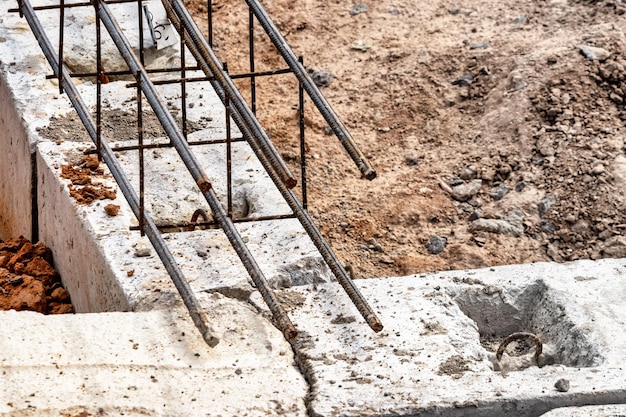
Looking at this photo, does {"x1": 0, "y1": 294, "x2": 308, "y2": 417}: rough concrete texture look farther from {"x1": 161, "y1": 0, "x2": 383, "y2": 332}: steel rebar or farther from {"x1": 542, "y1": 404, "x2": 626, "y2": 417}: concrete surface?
{"x1": 542, "y1": 404, "x2": 626, "y2": 417}: concrete surface

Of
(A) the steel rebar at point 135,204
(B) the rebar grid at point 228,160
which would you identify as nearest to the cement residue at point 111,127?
(A) the steel rebar at point 135,204

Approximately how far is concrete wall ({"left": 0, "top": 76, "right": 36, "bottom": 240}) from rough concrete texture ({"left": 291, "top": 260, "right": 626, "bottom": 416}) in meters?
1.89

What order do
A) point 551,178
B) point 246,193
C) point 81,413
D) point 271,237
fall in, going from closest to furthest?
point 81,413 < point 271,237 < point 246,193 < point 551,178

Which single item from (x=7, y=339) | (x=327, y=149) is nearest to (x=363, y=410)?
(x=7, y=339)

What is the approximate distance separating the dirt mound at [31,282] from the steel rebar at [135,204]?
768 millimetres

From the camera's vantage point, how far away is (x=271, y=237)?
15.1 ft

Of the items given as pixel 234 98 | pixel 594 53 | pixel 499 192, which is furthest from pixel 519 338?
pixel 594 53

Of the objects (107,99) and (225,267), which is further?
(107,99)

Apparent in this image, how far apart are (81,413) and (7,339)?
0.46 m

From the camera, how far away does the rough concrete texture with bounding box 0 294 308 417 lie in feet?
11.5

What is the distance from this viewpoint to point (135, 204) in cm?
436

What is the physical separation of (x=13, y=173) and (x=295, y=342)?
2493 mm

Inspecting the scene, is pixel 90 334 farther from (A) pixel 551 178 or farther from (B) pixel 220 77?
(A) pixel 551 178

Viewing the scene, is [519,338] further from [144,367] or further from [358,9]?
[358,9]
